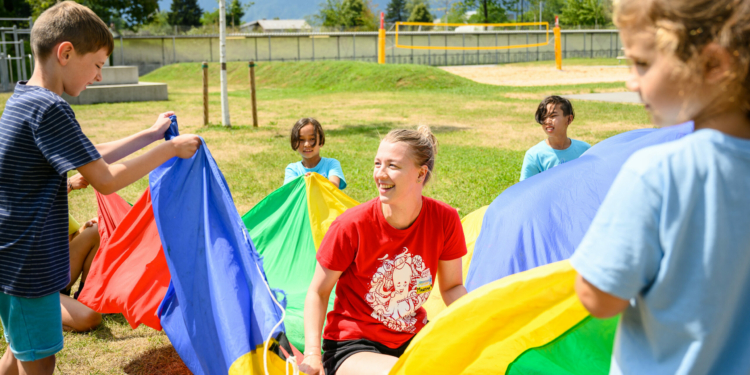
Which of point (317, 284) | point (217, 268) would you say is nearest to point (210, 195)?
point (217, 268)

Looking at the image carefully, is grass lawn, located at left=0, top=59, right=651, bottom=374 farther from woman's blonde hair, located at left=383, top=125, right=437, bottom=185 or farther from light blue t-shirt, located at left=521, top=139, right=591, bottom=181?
light blue t-shirt, located at left=521, top=139, right=591, bottom=181

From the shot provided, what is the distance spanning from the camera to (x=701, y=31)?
40.3 inches

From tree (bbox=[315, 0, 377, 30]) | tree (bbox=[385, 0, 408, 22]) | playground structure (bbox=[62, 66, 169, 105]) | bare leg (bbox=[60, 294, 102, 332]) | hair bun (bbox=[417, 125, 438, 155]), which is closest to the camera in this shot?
hair bun (bbox=[417, 125, 438, 155])

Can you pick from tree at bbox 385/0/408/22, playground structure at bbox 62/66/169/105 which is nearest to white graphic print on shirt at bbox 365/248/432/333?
playground structure at bbox 62/66/169/105

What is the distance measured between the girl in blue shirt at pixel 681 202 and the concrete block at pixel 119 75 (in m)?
21.6

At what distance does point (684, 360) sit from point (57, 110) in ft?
6.85

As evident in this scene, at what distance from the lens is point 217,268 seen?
8.66 ft

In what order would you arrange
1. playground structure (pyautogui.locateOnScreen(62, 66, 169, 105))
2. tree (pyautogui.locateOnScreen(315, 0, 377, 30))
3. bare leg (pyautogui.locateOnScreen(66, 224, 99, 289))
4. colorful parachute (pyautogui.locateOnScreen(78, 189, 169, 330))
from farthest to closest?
tree (pyautogui.locateOnScreen(315, 0, 377, 30)) → playground structure (pyautogui.locateOnScreen(62, 66, 169, 105)) → bare leg (pyautogui.locateOnScreen(66, 224, 99, 289)) → colorful parachute (pyautogui.locateOnScreen(78, 189, 169, 330))

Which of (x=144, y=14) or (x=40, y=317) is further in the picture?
(x=144, y=14)

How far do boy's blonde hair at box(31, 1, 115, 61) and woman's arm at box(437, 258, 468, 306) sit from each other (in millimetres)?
1641

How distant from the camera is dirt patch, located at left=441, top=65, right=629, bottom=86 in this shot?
2744 centimetres

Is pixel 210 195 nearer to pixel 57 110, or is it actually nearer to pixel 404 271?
pixel 57 110

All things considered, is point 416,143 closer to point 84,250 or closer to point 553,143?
point 553,143

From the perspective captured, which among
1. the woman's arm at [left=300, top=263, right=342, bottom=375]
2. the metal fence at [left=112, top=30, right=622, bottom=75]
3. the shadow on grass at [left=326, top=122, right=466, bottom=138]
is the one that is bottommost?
the woman's arm at [left=300, top=263, right=342, bottom=375]
